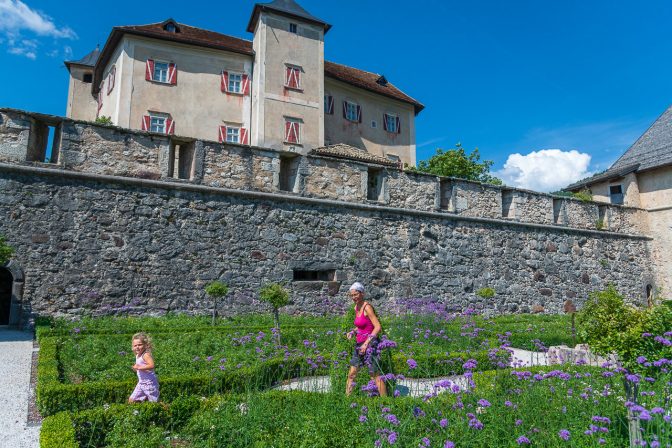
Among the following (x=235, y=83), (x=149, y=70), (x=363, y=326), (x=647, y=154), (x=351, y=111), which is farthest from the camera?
(x=351, y=111)

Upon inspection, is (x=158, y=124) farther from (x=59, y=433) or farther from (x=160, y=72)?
(x=59, y=433)

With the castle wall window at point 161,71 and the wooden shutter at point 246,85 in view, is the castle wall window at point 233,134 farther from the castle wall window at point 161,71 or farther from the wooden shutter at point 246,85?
the castle wall window at point 161,71

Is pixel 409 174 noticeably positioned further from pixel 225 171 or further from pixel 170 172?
pixel 170 172

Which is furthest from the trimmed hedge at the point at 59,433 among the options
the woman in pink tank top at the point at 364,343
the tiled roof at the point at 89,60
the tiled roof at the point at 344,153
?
the tiled roof at the point at 89,60

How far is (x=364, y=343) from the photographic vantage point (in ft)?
16.3

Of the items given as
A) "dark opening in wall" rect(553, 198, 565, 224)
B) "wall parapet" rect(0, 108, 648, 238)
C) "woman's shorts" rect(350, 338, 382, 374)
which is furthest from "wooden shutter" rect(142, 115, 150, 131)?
"woman's shorts" rect(350, 338, 382, 374)

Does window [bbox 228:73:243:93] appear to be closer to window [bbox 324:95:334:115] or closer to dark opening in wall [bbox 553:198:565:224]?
window [bbox 324:95:334:115]

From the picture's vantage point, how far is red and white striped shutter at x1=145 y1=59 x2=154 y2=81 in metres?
20.9

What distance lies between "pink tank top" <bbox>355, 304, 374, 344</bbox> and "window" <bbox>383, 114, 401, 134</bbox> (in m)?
24.0

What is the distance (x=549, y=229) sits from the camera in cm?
1422

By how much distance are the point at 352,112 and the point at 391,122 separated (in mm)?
2890

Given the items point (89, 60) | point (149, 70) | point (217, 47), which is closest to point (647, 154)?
point (217, 47)

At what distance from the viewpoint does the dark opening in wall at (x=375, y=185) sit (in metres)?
11.9

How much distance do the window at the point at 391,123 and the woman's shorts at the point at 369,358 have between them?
79.5 ft
